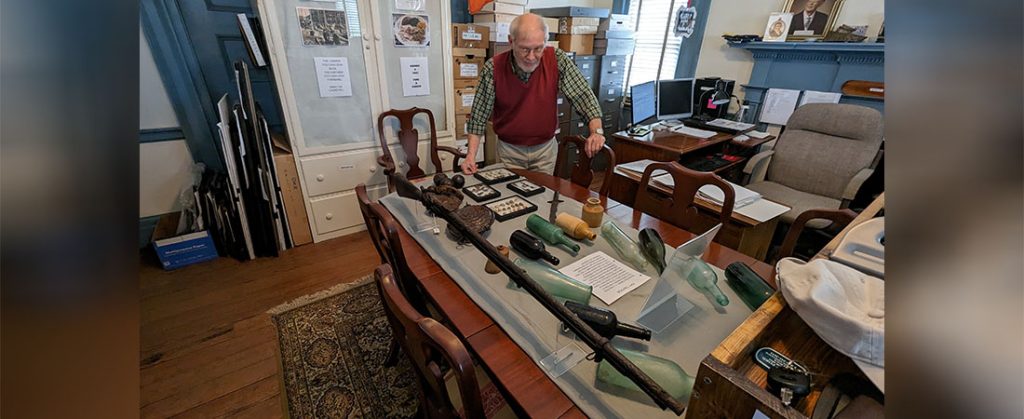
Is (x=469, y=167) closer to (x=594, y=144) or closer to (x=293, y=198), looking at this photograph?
(x=594, y=144)

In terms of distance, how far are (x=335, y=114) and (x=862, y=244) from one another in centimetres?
247

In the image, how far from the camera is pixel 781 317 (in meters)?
0.70

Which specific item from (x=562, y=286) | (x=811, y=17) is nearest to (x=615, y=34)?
(x=811, y=17)

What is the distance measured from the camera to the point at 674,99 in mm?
3148

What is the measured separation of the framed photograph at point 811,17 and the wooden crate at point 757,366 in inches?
110

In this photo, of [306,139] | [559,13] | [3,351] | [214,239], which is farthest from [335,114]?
[3,351]

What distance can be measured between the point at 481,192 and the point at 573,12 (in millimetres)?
2348

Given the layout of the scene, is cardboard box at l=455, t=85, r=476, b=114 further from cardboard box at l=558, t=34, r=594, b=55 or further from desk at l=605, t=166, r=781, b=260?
desk at l=605, t=166, r=781, b=260

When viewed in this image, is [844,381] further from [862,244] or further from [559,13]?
[559,13]

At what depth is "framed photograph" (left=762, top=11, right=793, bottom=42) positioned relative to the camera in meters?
2.75

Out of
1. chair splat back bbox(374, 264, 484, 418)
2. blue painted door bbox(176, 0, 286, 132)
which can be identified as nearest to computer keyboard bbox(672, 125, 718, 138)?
chair splat back bbox(374, 264, 484, 418)

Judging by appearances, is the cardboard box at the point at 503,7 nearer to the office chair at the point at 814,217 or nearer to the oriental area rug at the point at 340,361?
the oriental area rug at the point at 340,361

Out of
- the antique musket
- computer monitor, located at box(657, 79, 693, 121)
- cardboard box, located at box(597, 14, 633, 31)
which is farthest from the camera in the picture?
cardboard box, located at box(597, 14, 633, 31)

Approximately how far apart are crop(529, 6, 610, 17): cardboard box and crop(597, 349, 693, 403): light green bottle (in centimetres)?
314
